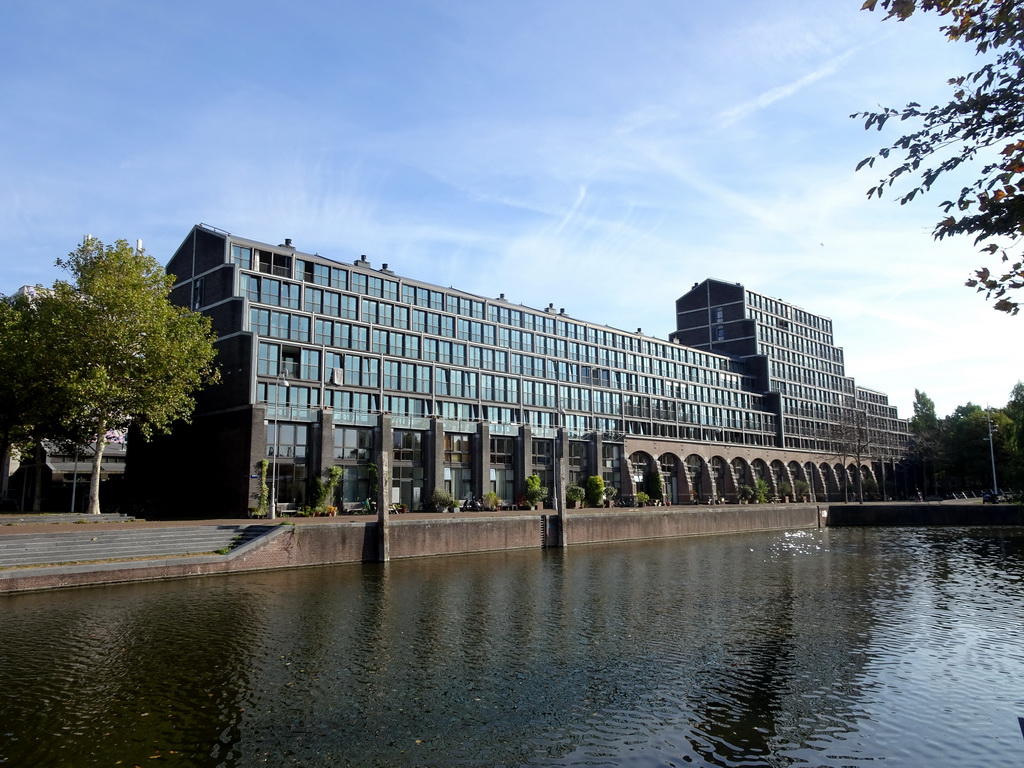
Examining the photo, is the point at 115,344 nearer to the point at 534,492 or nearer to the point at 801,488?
the point at 534,492

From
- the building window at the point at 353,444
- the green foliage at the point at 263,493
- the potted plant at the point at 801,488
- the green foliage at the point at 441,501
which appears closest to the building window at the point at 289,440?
the green foliage at the point at 263,493

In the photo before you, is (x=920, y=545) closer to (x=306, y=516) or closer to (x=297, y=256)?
(x=306, y=516)

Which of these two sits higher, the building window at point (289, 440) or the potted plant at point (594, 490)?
the building window at point (289, 440)

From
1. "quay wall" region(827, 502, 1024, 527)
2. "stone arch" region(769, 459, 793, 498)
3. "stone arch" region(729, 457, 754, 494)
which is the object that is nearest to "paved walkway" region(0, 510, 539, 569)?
"quay wall" region(827, 502, 1024, 527)

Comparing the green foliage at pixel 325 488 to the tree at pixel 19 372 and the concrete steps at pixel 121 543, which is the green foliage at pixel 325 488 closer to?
the concrete steps at pixel 121 543

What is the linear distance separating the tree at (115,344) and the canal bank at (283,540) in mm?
7894

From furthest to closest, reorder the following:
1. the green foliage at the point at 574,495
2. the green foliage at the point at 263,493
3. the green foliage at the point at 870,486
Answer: the green foliage at the point at 870,486, the green foliage at the point at 574,495, the green foliage at the point at 263,493

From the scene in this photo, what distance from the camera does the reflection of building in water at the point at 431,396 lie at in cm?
5931

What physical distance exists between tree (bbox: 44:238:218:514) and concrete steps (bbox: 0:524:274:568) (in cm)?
943

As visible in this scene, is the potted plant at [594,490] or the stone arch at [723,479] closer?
the potted plant at [594,490]

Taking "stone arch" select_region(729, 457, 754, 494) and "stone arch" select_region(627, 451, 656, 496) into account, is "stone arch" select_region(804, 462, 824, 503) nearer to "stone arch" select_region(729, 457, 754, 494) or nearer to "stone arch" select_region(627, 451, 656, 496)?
"stone arch" select_region(729, 457, 754, 494)

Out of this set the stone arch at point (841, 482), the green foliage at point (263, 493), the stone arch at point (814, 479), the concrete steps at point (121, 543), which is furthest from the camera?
the stone arch at point (841, 482)

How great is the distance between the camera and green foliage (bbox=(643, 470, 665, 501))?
275ft

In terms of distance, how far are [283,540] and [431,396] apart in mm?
32092
